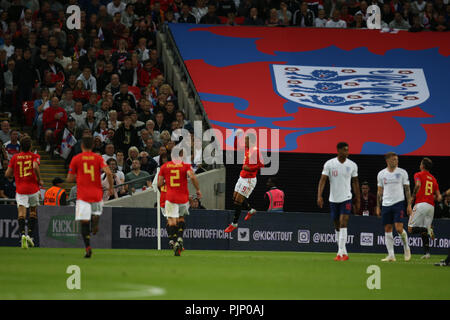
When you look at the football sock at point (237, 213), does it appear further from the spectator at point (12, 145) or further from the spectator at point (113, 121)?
the spectator at point (12, 145)

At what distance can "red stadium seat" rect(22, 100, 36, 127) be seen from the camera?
2772 centimetres

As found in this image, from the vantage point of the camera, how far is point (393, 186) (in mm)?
18766

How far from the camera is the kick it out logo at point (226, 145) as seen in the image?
26875mm

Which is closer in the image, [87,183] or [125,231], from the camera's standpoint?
[87,183]

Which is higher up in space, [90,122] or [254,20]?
[254,20]

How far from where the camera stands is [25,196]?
20.1 meters

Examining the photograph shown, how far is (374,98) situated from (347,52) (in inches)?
103

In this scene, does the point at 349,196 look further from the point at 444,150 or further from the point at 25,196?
the point at 444,150

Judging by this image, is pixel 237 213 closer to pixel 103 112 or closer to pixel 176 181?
pixel 176 181

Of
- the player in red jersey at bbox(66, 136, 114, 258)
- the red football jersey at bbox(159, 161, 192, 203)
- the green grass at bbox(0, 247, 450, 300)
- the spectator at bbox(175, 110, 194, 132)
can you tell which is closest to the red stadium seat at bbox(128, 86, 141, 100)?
the spectator at bbox(175, 110, 194, 132)

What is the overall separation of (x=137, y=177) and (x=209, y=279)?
43.8 ft

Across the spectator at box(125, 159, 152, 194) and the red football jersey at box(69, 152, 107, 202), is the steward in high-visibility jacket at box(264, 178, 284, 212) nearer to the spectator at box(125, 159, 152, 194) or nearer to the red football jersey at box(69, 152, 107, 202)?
the spectator at box(125, 159, 152, 194)

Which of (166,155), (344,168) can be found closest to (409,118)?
(166,155)

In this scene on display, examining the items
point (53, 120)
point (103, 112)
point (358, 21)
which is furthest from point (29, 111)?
point (358, 21)
